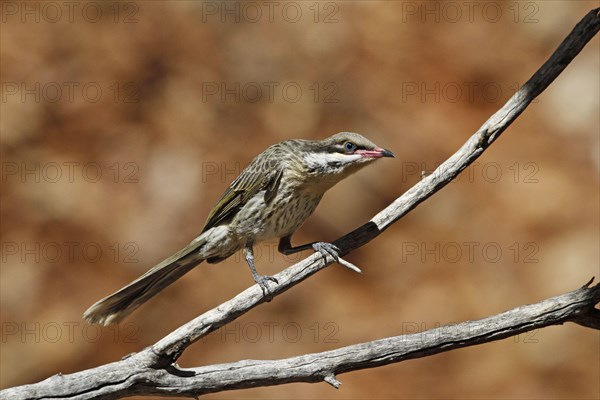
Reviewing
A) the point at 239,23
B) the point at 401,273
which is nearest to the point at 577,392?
the point at 401,273

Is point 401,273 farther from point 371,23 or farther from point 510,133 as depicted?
point 371,23

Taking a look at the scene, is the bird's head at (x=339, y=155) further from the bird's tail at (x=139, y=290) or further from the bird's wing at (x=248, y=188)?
the bird's tail at (x=139, y=290)

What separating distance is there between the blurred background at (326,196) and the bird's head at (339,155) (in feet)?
13.9

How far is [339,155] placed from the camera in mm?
6039

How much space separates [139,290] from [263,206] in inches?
45.2

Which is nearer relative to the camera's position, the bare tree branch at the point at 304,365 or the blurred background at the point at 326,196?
the bare tree branch at the point at 304,365

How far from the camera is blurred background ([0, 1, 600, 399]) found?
10.0 meters

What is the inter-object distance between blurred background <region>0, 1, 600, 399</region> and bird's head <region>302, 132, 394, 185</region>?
13.9 feet

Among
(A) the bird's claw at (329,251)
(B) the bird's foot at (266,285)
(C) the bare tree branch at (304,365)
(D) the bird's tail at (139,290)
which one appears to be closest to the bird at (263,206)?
(D) the bird's tail at (139,290)

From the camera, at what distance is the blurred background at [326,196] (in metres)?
10.0

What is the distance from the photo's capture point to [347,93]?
37.2 ft

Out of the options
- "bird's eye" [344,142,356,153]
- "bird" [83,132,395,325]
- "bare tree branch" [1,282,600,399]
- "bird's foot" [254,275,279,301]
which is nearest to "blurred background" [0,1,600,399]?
"bird" [83,132,395,325]

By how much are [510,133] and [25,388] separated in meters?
8.08

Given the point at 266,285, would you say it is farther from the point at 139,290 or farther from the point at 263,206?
the point at 139,290
